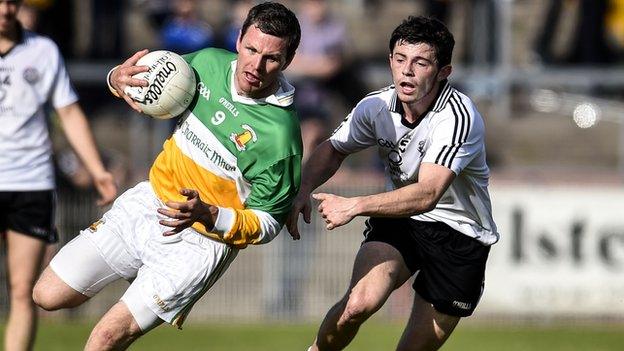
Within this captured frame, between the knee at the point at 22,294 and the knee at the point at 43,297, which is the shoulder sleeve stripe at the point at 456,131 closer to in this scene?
the knee at the point at 43,297

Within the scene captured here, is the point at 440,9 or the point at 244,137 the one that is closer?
the point at 244,137

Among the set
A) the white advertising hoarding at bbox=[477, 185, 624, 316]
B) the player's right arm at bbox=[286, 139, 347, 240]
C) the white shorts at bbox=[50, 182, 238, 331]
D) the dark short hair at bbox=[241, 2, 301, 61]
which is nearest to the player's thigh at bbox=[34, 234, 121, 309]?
the white shorts at bbox=[50, 182, 238, 331]

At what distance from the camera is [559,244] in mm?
14312

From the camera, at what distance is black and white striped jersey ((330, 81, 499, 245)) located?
7.74 meters

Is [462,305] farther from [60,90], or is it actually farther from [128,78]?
[60,90]

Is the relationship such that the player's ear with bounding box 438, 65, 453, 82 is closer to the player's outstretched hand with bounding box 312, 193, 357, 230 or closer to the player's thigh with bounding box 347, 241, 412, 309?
the player's outstretched hand with bounding box 312, 193, 357, 230

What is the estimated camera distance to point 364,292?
7.98m

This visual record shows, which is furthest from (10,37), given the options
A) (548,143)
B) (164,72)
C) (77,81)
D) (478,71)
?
(548,143)

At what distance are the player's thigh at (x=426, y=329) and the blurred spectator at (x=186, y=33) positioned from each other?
23.0 feet

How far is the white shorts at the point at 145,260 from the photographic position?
24.5 ft

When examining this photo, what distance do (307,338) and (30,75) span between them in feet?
15.2

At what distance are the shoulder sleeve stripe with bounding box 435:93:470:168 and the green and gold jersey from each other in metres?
0.85

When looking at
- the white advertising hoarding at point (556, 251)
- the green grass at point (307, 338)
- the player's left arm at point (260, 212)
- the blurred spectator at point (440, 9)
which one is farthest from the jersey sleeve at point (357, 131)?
the blurred spectator at point (440, 9)

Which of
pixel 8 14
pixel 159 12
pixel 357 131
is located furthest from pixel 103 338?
pixel 159 12
